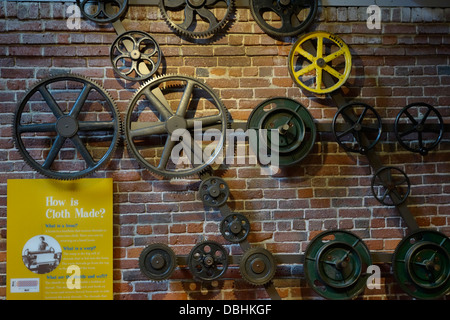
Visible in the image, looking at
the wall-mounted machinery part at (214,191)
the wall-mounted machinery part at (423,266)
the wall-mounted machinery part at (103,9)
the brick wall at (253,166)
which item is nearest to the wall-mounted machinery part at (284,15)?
the brick wall at (253,166)

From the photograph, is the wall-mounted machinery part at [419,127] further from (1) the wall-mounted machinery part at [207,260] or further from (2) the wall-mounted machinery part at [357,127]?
(1) the wall-mounted machinery part at [207,260]

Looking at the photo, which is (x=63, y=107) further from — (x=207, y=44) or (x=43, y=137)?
(x=207, y=44)

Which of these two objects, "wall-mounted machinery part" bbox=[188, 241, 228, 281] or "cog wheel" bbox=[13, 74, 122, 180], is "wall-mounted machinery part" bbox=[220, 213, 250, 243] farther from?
"cog wheel" bbox=[13, 74, 122, 180]

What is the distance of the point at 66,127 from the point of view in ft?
10.1

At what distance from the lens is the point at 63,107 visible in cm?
320

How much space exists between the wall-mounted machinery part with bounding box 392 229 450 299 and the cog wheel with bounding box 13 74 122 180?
87.6 inches

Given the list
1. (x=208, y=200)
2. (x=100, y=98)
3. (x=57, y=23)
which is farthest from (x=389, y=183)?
(x=57, y=23)

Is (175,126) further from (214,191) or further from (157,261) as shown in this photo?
(157,261)

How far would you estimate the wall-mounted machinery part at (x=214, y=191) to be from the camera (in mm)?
3115

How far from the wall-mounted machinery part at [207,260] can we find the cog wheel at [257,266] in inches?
5.6

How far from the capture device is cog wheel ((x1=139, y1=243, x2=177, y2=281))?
3072mm

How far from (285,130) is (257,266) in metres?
0.98

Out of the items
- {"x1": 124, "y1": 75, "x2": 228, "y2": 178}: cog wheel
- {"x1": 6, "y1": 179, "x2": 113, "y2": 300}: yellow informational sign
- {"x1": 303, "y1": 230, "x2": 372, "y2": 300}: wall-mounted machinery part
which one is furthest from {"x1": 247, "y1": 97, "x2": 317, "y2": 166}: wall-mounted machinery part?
{"x1": 6, "y1": 179, "x2": 113, "y2": 300}: yellow informational sign

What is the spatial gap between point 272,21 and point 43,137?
1.89 metres
